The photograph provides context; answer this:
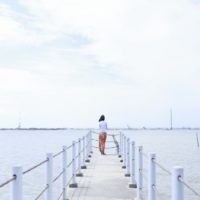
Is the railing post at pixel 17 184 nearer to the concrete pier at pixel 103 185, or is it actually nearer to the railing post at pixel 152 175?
the railing post at pixel 152 175

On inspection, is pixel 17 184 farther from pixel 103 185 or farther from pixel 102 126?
pixel 102 126

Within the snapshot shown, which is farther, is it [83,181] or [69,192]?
[83,181]

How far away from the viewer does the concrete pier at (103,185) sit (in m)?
10.6

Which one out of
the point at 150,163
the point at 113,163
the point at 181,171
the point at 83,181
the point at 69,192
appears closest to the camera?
the point at 181,171

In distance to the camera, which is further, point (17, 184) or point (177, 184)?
point (17, 184)

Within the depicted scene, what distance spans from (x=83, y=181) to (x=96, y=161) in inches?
229

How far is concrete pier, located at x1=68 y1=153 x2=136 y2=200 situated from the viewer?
10.6m

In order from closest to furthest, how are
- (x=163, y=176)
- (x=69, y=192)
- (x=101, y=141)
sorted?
(x=69, y=192) < (x=101, y=141) < (x=163, y=176)

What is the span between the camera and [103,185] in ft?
39.8

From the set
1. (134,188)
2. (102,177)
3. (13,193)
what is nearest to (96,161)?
(102,177)

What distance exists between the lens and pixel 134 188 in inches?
464

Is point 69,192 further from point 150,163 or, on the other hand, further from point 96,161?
point 96,161

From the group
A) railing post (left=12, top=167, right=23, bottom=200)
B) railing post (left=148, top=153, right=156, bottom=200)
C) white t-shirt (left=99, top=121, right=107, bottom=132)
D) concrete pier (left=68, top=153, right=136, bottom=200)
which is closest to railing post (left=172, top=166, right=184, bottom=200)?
railing post (left=12, top=167, right=23, bottom=200)

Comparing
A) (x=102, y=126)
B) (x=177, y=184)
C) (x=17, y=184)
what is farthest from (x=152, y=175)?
(x=102, y=126)
